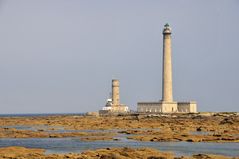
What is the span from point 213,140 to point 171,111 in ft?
180

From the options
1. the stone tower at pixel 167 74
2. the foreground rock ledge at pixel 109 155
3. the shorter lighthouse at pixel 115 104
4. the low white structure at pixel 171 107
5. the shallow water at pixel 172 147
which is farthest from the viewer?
the shorter lighthouse at pixel 115 104

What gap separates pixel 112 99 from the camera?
125750mm

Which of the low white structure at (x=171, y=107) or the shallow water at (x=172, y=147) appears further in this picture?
the low white structure at (x=171, y=107)

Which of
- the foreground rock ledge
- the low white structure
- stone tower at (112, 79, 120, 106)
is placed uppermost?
stone tower at (112, 79, 120, 106)

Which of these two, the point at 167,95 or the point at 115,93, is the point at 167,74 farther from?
the point at 115,93

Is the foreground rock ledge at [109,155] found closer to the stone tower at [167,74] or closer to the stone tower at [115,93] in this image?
the stone tower at [167,74]

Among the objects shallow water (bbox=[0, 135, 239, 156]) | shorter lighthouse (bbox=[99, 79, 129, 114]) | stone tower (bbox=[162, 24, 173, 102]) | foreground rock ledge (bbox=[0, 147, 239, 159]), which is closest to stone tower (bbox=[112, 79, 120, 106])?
shorter lighthouse (bbox=[99, 79, 129, 114])

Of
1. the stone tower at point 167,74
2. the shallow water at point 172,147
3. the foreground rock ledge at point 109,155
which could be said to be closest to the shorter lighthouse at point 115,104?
the stone tower at point 167,74

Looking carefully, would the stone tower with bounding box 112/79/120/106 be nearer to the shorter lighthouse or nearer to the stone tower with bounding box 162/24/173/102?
the shorter lighthouse

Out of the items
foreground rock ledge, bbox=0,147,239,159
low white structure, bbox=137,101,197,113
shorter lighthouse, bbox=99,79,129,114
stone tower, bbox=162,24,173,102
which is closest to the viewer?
foreground rock ledge, bbox=0,147,239,159

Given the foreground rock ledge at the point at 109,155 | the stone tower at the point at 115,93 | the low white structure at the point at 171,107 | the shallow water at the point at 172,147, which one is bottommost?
the foreground rock ledge at the point at 109,155

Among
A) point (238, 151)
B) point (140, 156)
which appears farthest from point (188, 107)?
point (140, 156)

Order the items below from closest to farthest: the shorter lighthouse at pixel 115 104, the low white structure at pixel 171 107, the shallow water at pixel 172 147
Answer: the shallow water at pixel 172 147 < the low white structure at pixel 171 107 < the shorter lighthouse at pixel 115 104

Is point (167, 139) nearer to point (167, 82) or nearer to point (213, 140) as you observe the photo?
point (213, 140)
